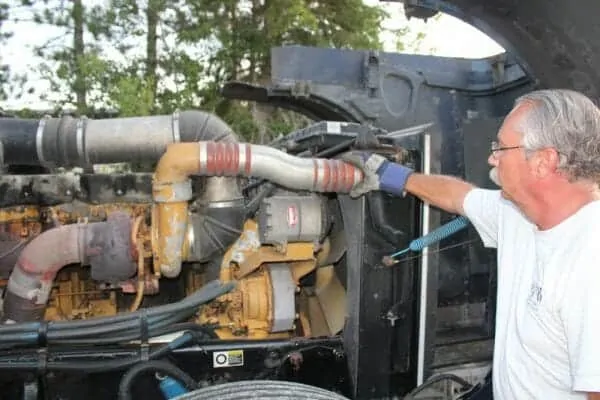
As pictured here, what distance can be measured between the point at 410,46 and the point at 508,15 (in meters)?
10.5

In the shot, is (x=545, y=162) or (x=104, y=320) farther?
(x=104, y=320)

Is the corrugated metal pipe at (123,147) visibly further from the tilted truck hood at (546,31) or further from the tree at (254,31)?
the tree at (254,31)

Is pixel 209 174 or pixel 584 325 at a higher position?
pixel 209 174

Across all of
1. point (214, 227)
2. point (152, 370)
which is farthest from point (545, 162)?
point (152, 370)

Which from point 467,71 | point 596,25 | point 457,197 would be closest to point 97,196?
point 457,197

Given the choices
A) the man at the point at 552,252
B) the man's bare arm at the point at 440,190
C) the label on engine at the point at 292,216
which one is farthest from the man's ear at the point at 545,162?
the label on engine at the point at 292,216

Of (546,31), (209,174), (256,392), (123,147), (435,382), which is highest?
(546,31)

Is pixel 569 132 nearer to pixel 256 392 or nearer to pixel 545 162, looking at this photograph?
pixel 545 162

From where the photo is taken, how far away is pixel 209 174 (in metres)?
2.59

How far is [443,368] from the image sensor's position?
9.56 feet

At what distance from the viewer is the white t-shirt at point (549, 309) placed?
158 cm

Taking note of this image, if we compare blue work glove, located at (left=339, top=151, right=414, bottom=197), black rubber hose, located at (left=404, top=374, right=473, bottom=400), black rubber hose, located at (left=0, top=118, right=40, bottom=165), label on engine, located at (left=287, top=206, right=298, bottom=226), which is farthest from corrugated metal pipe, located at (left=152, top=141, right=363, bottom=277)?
black rubber hose, located at (left=404, top=374, right=473, bottom=400)

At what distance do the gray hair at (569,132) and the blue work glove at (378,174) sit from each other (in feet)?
2.78

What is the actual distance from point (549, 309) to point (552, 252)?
15 centimetres
